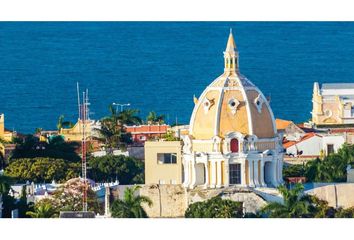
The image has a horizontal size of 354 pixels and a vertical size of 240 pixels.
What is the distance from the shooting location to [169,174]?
107875 millimetres

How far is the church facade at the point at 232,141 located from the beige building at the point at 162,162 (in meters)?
5.49

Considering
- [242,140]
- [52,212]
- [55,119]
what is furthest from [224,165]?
[55,119]

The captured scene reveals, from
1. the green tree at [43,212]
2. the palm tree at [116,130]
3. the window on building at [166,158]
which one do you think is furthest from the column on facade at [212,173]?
the palm tree at [116,130]

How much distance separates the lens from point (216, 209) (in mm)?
95562

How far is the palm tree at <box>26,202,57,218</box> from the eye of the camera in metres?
94.1

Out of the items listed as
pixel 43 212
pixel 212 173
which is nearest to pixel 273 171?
pixel 212 173

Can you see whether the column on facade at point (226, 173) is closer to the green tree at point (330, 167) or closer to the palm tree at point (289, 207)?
the palm tree at point (289, 207)

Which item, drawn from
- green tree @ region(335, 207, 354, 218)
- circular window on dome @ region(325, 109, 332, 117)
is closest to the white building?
circular window on dome @ region(325, 109, 332, 117)

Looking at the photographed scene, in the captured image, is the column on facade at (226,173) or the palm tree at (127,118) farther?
the palm tree at (127,118)

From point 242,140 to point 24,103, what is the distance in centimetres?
8046

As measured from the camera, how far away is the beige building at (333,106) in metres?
147

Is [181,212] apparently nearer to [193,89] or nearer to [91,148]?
[91,148]

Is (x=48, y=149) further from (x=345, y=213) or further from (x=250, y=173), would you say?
(x=345, y=213)

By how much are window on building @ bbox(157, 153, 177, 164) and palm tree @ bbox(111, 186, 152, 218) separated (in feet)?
30.0
